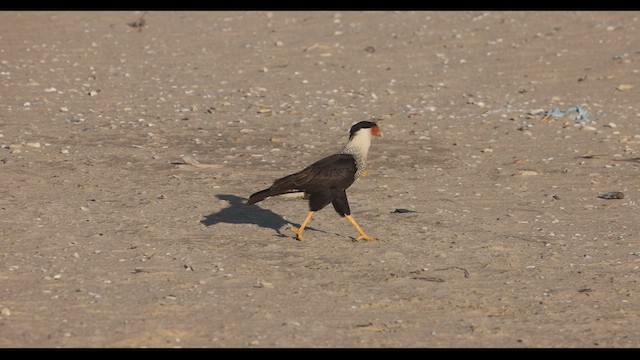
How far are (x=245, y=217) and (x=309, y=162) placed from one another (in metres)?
2.65

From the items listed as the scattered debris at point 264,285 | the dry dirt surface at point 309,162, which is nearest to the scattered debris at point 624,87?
the dry dirt surface at point 309,162

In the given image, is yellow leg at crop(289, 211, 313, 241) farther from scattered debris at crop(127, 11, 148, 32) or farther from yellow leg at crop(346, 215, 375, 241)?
scattered debris at crop(127, 11, 148, 32)

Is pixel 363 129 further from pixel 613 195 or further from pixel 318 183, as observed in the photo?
pixel 613 195

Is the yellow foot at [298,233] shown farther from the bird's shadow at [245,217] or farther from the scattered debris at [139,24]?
the scattered debris at [139,24]

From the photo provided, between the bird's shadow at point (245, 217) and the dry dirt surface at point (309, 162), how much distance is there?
0.04 metres

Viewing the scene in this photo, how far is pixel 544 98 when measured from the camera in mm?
17438

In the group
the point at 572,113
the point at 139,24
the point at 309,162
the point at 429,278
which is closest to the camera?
the point at 429,278

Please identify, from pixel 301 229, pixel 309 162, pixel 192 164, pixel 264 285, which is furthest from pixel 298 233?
pixel 309 162

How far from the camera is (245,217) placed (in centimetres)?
1150

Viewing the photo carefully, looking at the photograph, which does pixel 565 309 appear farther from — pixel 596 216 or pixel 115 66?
pixel 115 66
